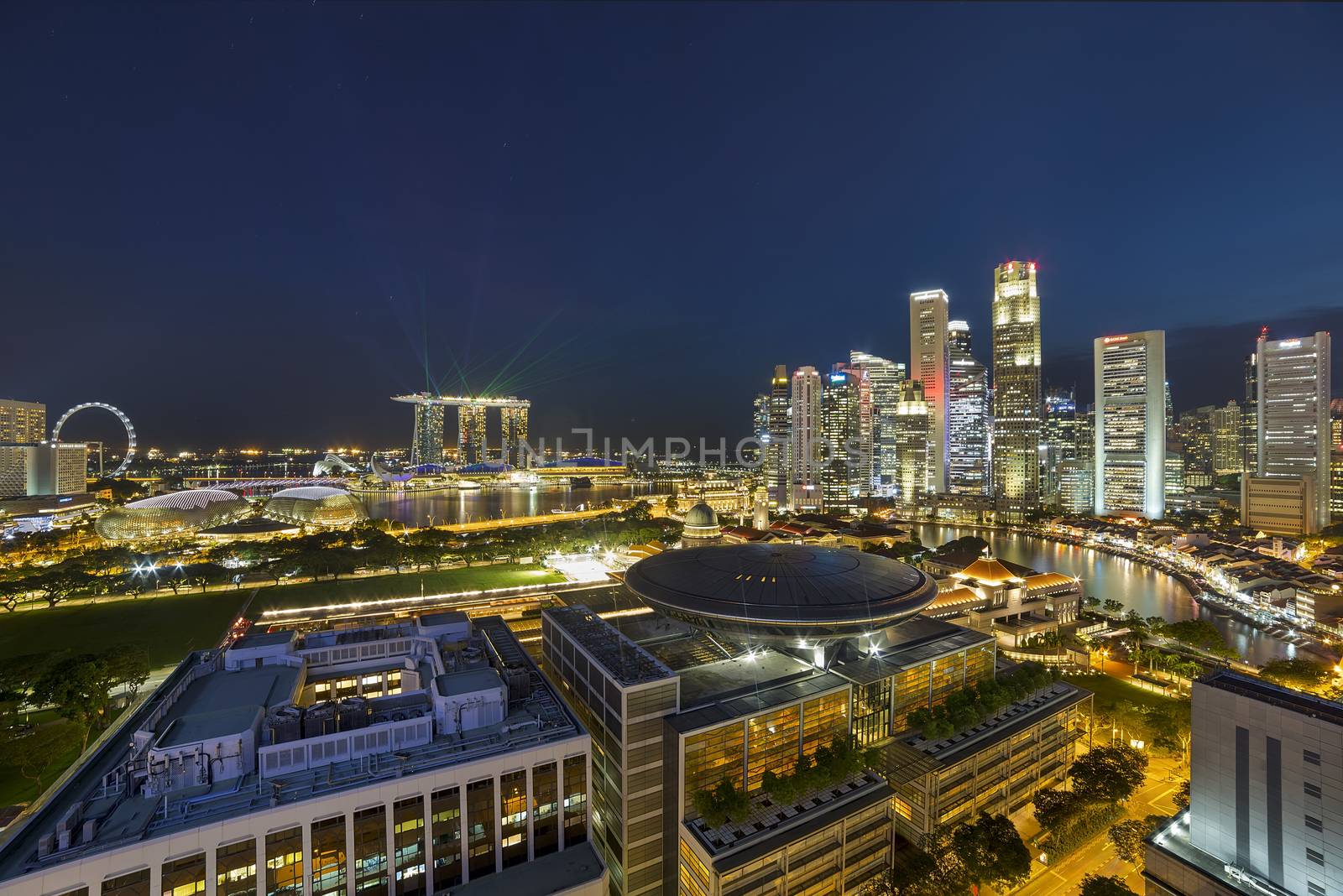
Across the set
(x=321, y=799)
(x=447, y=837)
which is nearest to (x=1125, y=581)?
(x=447, y=837)

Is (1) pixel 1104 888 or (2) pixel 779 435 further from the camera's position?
(2) pixel 779 435

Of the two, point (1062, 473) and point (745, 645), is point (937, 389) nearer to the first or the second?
point (1062, 473)

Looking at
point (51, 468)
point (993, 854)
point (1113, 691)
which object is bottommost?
point (1113, 691)

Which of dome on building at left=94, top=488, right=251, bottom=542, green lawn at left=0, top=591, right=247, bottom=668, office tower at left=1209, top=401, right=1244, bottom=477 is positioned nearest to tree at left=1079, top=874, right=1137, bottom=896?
green lawn at left=0, top=591, right=247, bottom=668

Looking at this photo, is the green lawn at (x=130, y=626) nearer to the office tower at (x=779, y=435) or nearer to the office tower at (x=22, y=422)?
the office tower at (x=22, y=422)

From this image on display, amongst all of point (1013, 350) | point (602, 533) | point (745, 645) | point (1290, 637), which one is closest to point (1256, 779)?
point (745, 645)

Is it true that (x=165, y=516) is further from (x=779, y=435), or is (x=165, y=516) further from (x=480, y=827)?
(x=779, y=435)

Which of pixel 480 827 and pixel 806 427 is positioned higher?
pixel 806 427

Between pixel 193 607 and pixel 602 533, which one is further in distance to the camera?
pixel 602 533
